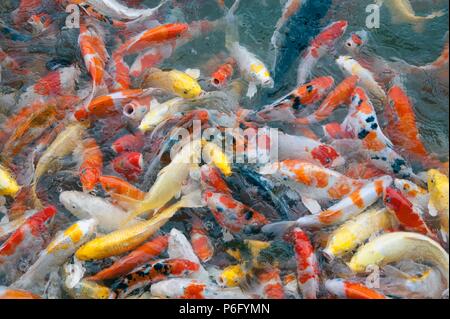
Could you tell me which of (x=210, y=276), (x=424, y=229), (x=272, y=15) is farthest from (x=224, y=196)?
(x=272, y=15)

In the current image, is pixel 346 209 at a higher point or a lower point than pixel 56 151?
higher

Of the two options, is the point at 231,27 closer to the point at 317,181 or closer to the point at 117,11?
the point at 117,11

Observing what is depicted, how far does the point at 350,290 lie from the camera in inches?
122

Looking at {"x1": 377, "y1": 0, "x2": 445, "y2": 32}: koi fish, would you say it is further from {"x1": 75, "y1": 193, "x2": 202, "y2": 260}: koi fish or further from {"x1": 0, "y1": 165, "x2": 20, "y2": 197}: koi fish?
{"x1": 0, "y1": 165, "x2": 20, "y2": 197}: koi fish

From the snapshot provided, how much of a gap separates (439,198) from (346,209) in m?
0.54

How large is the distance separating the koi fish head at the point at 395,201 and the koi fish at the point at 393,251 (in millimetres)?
152

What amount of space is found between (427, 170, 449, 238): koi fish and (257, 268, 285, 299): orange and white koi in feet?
3.25

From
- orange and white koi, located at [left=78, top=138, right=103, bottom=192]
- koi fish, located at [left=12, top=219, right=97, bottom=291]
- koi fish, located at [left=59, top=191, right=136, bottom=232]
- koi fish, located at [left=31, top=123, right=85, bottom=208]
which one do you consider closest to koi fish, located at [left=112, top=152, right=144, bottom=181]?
orange and white koi, located at [left=78, top=138, right=103, bottom=192]

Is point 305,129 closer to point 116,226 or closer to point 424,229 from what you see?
point 424,229

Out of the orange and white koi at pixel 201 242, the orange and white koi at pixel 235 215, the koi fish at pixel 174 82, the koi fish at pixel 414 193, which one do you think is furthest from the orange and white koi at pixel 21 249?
the koi fish at pixel 414 193

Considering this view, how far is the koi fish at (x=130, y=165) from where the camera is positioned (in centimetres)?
372

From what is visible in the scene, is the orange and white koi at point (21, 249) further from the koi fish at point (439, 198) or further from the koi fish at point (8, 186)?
the koi fish at point (439, 198)

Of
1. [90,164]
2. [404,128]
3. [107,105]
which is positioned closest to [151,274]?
[90,164]

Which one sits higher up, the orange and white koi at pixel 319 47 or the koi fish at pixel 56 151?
the orange and white koi at pixel 319 47
